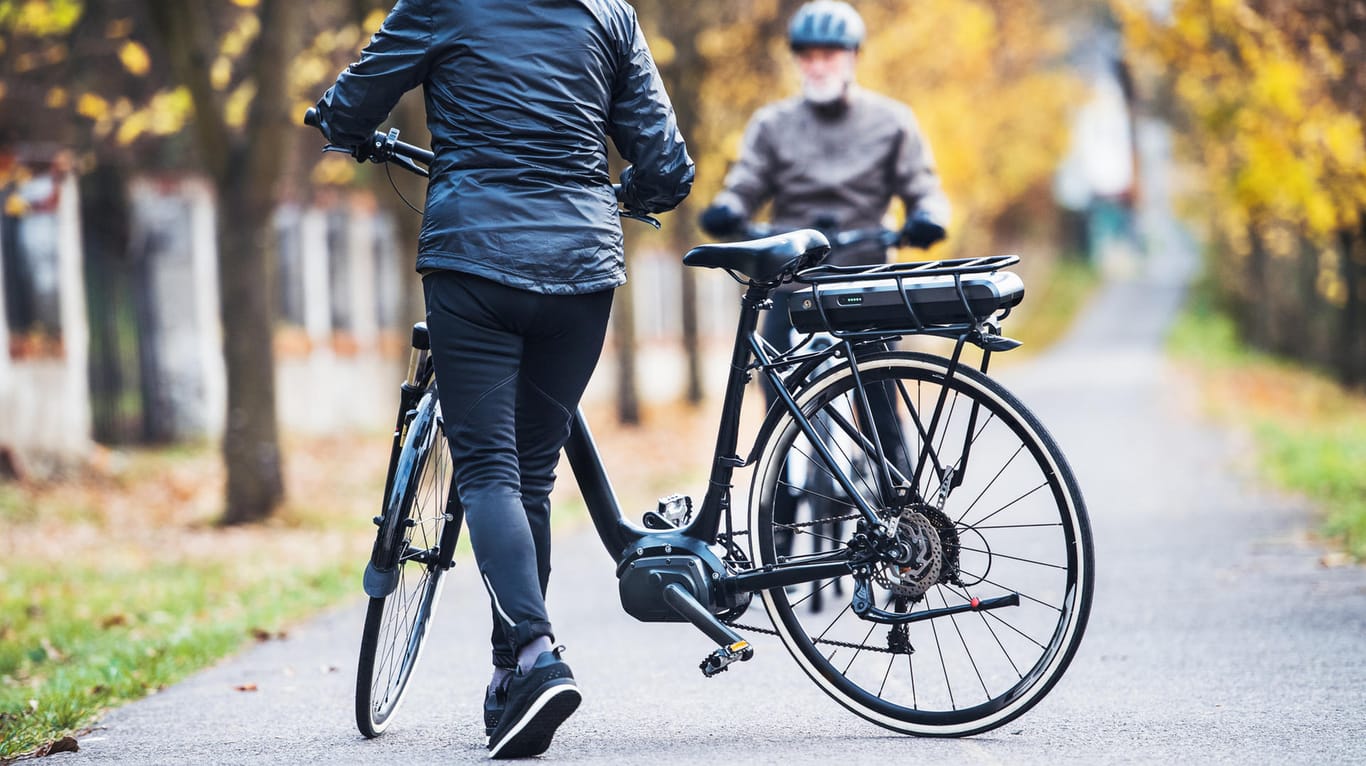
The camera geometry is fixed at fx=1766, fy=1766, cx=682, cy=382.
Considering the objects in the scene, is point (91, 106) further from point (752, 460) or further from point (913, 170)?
point (752, 460)

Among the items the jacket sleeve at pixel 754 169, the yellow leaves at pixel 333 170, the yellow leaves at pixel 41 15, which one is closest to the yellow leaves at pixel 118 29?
the yellow leaves at pixel 41 15

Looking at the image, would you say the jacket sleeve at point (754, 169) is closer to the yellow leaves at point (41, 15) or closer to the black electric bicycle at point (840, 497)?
the black electric bicycle at point (840, 497)

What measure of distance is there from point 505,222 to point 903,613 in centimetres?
136

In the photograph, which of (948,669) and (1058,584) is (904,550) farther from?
(948,669)

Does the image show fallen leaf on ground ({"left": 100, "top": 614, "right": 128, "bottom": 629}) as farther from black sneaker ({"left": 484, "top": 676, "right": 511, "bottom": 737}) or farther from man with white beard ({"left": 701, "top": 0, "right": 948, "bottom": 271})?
black sneaker ({"left": 484, "top": 676, "right": 511, "bottom": 737})

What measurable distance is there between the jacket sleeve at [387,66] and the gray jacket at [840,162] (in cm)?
279

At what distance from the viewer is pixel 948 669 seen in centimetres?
538

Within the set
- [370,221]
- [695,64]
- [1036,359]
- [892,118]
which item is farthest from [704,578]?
[1036,359]

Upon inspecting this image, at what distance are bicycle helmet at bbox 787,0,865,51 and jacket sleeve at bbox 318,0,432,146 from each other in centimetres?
280

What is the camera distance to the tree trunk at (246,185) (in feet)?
37.7

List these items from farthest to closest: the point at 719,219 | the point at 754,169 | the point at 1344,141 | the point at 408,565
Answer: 1. the point at 1344,141
2. the point at 754,169
3. the point at 719,219
4. the point at 408,565

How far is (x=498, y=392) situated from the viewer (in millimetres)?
4203

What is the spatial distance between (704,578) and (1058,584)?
112 centimetres

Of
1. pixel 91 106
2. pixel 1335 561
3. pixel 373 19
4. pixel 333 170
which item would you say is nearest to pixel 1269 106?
pixel 373 19
